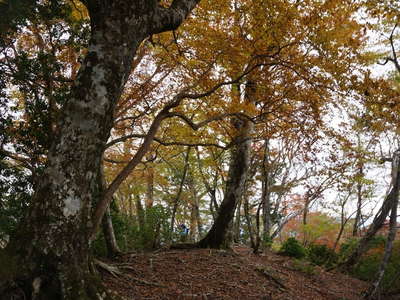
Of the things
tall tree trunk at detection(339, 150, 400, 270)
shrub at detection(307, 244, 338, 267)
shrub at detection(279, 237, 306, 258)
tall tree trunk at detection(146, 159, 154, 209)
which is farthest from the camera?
tall tree trunk at detection(146, 159, 154, 209)

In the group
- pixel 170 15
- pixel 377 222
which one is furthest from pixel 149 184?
pixel 170 15

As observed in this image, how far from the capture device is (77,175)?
320 centimetres

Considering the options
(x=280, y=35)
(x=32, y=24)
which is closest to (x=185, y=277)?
(x=280, y=35)

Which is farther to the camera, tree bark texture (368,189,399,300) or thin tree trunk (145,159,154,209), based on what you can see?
thin tree trunk (145,159,154,209)

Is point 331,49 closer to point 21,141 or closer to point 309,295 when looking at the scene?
point 309,295

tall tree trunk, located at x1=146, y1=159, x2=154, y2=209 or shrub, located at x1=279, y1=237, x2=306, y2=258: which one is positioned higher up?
tall tree trunk, located at x1=146, y1=159, x2=154, y2=209

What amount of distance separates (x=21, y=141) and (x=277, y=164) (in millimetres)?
12239

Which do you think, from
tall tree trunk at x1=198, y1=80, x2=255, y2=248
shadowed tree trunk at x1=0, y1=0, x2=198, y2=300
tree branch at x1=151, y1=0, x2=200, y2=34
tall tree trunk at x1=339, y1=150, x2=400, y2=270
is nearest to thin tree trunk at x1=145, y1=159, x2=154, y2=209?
tall tree trunk at x1=198, y1=80, x2=255, y2=248

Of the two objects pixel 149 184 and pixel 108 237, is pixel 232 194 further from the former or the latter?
pixel 149 184

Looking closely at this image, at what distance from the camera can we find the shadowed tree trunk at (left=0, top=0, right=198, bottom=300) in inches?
118

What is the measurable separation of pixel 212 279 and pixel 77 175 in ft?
14.0

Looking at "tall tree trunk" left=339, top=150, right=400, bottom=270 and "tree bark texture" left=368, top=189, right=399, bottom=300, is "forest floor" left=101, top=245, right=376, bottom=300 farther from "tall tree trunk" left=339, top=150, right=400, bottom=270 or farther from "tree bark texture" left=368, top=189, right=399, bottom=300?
"tall tree trunk" left=339, top=150, right=400, bottom=270

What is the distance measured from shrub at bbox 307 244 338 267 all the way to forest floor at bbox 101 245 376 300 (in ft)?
9.12

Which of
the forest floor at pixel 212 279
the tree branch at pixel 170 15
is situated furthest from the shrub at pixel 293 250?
the tree branch at pixel 170 15
